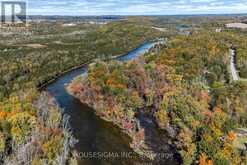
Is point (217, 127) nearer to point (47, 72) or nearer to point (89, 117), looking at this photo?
point (89, 117)

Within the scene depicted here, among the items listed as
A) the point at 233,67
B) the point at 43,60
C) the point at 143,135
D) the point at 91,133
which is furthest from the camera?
the point at 43,60

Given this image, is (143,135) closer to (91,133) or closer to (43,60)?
(91,133)

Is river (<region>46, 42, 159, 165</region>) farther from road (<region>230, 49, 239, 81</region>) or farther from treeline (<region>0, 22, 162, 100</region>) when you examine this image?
road (<region>230, 49, 239, 81</region>)

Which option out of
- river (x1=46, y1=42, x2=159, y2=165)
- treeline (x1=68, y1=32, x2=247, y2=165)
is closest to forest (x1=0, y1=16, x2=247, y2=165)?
treeline (x1=68, y1=32, x2=247, y2=165)

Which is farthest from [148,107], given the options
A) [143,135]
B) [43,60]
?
[43,60]

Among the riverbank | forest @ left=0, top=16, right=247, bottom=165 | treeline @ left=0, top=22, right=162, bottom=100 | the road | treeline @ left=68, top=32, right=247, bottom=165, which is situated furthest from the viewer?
the road

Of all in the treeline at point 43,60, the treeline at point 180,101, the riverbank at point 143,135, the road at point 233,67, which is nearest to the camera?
the treeline at point 180,101

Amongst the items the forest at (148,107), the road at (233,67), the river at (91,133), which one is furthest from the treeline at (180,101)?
the road at (233,67)

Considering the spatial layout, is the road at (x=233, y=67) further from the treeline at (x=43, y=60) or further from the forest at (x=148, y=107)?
the treeline at (x=43, y=60)
